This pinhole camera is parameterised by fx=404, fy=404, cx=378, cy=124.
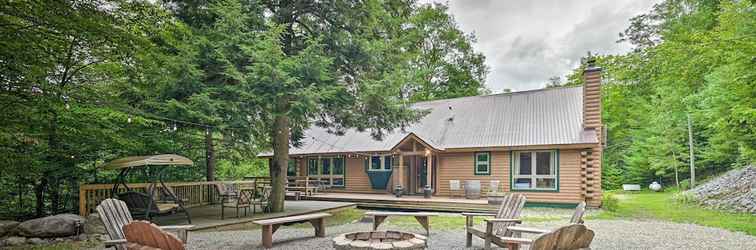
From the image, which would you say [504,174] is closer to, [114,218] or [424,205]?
[424,205]

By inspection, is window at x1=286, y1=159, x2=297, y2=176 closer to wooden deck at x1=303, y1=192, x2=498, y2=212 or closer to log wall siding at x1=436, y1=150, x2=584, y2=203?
wooden deck at x1=303, y1=192, x2=498, y2=212

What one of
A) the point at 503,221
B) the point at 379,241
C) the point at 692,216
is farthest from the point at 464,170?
the point at 379,241

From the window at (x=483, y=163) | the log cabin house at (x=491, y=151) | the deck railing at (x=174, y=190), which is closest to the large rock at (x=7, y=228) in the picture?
the deck railing at (x=174, y=190)

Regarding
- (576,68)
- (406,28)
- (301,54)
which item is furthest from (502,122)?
(576,68)

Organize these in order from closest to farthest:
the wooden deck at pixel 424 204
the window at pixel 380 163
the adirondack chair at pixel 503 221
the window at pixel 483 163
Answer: the adirondack chair at pixel 503 221, the wooden deck at pixel 424 204, the window at pixel 483 163, the window at pixel 380 163

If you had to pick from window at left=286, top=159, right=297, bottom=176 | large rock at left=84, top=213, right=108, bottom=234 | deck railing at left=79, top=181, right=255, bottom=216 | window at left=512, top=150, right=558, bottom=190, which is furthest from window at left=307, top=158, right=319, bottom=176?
large rock at left=84, top=213, right=108, bottom=234

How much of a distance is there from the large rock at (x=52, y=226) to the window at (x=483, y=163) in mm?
10984

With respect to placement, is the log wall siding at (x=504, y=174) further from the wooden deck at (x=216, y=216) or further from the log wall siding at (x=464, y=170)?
the wooden deck at (x=216, y=216)

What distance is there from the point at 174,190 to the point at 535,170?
10.8 metres

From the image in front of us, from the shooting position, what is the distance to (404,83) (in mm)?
9562

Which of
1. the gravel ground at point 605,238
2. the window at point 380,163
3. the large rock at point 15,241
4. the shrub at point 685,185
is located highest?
the window at point 380,163

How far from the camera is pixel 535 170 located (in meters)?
13.1

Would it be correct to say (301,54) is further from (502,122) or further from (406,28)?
(502,122)

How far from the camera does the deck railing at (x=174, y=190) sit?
798 cm
